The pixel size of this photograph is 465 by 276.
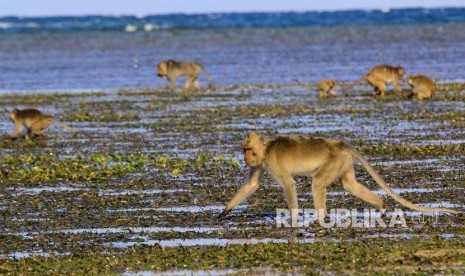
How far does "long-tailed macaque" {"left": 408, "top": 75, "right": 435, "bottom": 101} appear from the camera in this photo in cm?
2700

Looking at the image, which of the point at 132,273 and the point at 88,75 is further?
the point at 88,75

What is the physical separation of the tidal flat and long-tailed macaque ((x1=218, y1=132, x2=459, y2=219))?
0.45 m

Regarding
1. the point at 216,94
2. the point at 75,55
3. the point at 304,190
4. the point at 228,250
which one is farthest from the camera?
the point at 75,55

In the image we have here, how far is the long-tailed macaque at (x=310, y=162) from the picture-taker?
12016 mm

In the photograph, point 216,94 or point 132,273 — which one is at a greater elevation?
point 132,273

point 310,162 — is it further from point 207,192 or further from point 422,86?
point 422,86

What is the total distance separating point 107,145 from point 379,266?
11.6 meters

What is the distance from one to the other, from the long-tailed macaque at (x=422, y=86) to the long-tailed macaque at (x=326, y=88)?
7.84ft

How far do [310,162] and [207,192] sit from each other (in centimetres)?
274

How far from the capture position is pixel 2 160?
19.2 m

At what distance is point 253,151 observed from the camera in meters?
12.1

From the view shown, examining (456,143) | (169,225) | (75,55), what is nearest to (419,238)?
(169,225)

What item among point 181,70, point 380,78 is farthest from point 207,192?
point 181,70

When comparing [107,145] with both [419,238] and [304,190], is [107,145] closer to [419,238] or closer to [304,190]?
[304,190]
